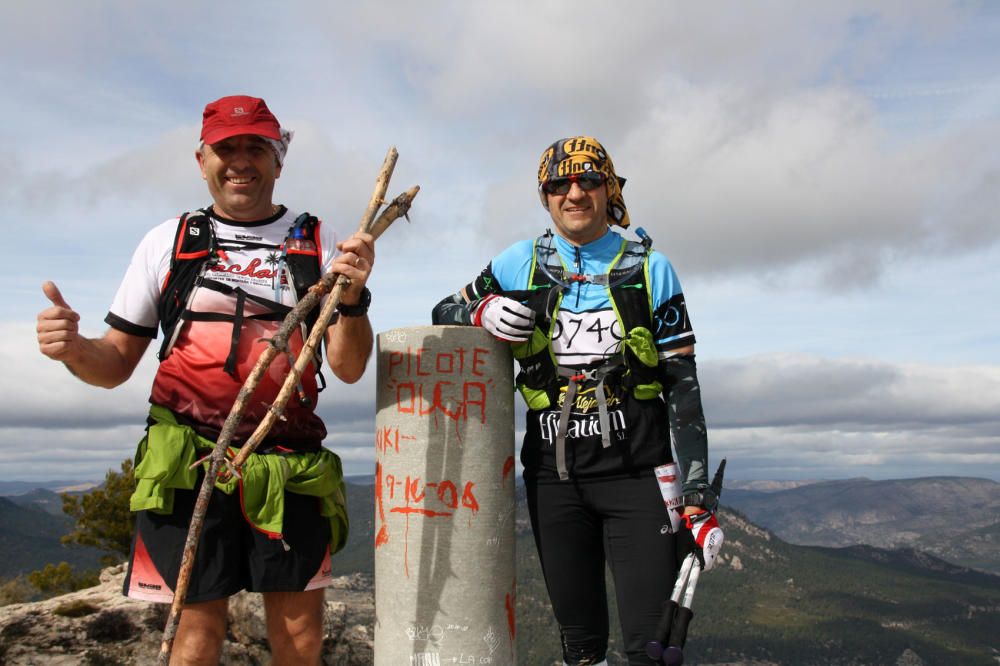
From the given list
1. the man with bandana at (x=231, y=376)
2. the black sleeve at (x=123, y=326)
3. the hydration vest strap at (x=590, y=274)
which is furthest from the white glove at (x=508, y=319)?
the black sleeve at (x=123, y=326)

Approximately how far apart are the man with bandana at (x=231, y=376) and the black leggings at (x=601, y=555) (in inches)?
A: 56.1

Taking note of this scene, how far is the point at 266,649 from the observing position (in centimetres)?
947

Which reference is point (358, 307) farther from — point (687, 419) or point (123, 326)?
point (687, 419)

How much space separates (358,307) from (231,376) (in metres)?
0.85

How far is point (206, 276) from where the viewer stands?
5.18 m

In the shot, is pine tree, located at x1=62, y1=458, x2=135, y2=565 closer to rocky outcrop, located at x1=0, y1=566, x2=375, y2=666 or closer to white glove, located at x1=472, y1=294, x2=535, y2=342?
rocky outcrop, located at x1=0, y1=566, x2=375, y2=666

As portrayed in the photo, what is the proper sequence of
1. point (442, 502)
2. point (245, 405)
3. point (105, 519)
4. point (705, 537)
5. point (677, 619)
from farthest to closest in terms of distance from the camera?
point (105, 519), point (442, 502), point (705, 537), point (677, 619), point (245, 405)

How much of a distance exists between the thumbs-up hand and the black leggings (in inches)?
119

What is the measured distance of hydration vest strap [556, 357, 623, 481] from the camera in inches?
226

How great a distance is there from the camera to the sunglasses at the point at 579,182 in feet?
19.9

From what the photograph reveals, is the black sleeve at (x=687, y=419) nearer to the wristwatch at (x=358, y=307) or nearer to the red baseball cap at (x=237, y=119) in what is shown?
the wristwatch at (x=358, y=307)

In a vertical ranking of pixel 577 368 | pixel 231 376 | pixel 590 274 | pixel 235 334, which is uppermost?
pixel 590 274

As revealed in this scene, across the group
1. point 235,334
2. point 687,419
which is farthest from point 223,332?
point 687,419

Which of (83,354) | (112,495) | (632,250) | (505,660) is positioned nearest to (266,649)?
(505,660)
